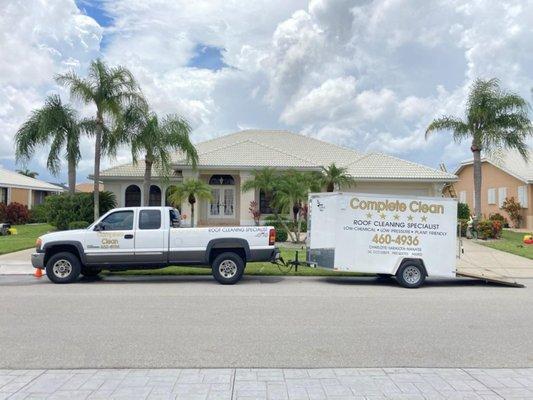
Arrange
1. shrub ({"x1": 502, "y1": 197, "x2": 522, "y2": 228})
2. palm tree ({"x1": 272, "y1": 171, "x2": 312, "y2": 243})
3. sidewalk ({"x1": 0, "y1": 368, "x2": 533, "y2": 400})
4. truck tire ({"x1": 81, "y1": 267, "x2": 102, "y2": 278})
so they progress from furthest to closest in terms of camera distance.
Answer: shrub ({"x1": 502, "y1": 197, "x2": 522, "y2": 228}), palm tree ({"x1": 272, "y1": 171, "x2": 312, "y2": 243}), truck tire ({"x1": 81, "y1": 267, "x2": 102, "y2": 278}), sidewalk ({"x1": 0, "y1": 368, "x2": 533, "y2": 400})

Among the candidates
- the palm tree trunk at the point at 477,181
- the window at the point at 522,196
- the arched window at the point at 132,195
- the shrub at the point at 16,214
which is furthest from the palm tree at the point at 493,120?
the shrub at the point at 16,214

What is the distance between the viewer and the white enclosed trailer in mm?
12602

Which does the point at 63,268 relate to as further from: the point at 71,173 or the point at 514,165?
the point at 514,165

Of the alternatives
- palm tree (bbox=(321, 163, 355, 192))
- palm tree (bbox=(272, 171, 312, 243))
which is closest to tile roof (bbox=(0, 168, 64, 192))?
palm tree (bbox=(272, 171, 312, 243))

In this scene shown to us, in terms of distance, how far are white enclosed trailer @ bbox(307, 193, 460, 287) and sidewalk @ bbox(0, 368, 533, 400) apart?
688cm

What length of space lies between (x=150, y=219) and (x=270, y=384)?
8291 mm

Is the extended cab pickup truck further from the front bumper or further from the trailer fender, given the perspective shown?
the trailer fender

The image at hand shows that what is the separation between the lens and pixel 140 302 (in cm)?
984

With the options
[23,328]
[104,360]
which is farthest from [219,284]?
[104,360]

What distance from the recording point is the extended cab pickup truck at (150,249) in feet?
41.0

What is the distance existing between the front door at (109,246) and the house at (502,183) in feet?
75.3

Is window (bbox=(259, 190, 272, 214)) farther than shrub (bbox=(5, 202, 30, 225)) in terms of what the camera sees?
No

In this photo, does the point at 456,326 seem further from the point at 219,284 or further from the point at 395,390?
the point at 219,284

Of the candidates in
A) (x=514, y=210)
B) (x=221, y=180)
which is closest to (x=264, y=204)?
(x=221, y=180)
